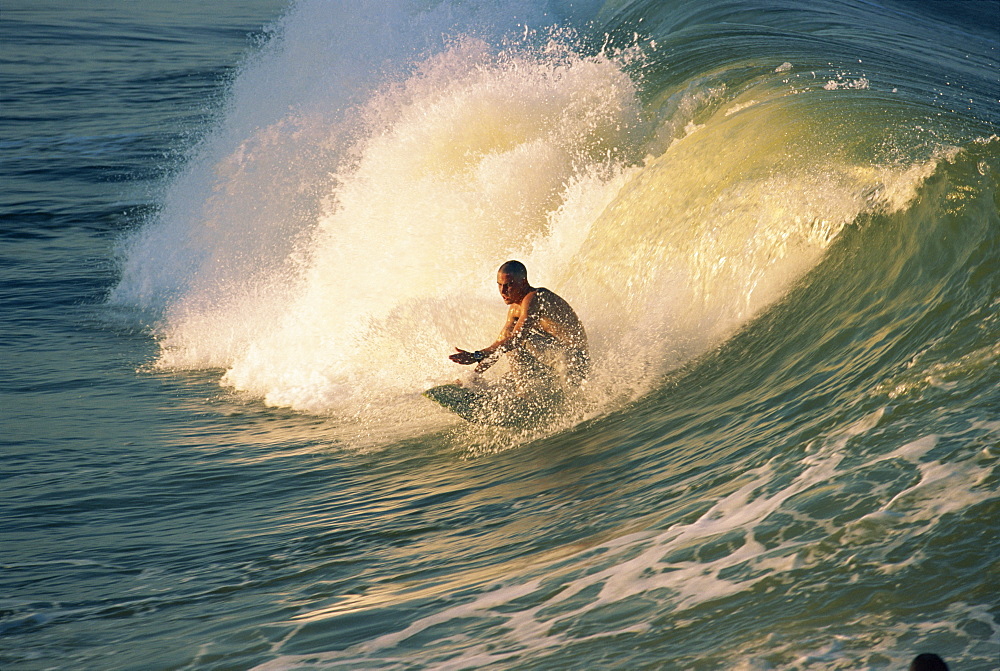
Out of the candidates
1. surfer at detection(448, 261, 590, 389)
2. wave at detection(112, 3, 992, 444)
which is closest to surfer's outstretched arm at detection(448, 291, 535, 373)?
surfer at detection(448, 261, 590, 389)

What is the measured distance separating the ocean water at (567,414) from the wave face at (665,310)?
0.08 feet

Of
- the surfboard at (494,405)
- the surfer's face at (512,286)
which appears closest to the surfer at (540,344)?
the surfer's face at (512,286)

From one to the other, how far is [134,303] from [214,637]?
763 cm

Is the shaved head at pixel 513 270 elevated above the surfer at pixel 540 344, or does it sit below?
above

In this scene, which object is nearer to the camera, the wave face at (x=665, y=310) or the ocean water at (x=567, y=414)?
the wave face at (x=665, y=310)

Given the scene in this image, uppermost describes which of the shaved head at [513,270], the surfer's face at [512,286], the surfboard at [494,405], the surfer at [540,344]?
the shaved head at [513,270]

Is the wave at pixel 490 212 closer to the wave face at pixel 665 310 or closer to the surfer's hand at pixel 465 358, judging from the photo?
the wave face at pixel 665 310

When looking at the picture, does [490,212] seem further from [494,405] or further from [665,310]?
[494,405]

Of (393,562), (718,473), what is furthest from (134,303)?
(718,473)

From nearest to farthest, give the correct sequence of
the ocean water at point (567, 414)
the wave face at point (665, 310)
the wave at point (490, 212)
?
the wave face at point (665, 310) → the ocean water at point (567, 414) → the wave at point (490, 212)

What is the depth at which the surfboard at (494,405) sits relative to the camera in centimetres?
661

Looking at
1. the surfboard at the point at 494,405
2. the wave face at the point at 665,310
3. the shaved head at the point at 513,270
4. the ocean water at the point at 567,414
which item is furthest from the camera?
the shaved head at the point at 513,270

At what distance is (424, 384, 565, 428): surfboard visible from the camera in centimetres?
661

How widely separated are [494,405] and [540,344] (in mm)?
525
